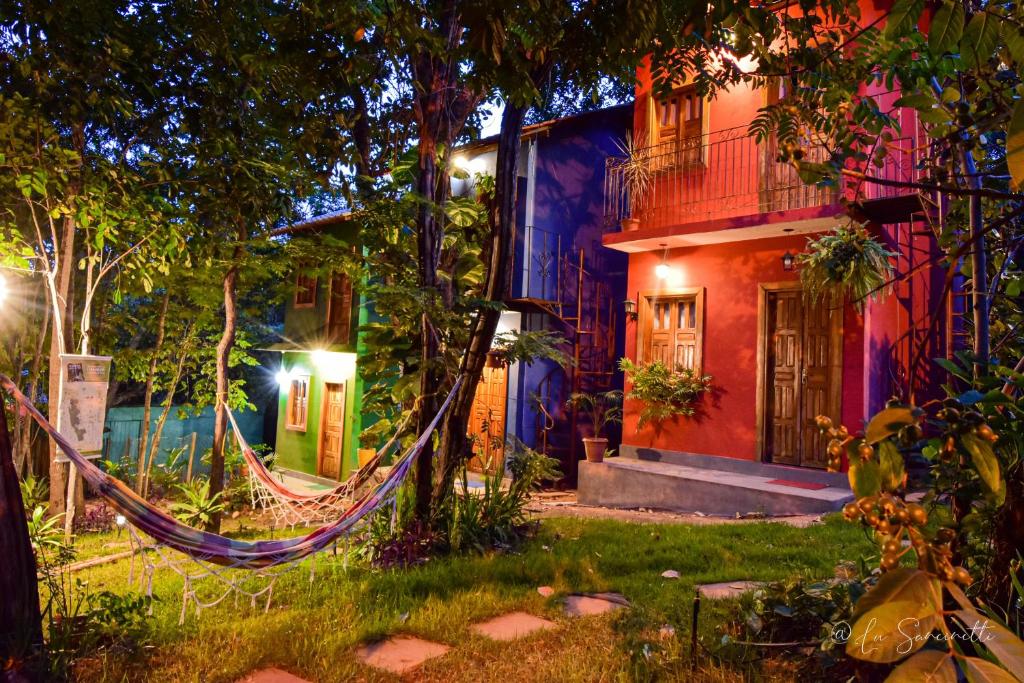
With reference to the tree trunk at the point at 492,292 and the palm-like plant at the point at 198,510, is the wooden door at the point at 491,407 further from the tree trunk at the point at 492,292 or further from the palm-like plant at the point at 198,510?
the tree trunk at the point at 492,292

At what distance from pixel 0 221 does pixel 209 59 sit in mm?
2425

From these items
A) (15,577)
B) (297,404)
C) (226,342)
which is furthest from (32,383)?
(297,404)

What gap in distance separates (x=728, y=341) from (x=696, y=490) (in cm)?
218

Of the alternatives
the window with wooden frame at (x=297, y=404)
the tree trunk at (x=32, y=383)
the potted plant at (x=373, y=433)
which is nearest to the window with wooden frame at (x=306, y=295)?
the window with wooden frame at (x=297, y=404)

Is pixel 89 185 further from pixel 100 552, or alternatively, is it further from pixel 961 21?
pixel 961 21

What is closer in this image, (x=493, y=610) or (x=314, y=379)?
(x=493, y=610)

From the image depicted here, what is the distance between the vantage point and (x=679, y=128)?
930cm

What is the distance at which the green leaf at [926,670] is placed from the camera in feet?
2.35

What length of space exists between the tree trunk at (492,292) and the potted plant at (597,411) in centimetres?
442

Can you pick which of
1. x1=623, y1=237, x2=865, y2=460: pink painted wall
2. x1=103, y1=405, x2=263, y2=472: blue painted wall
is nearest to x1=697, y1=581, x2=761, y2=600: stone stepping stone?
x1=623, y1=237, x2=865, y2=460: pink painted wall

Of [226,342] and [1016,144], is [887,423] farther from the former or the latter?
[226,342]

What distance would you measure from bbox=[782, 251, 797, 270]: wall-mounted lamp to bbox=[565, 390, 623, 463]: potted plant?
311cm

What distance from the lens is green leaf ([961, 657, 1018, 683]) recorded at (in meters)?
0.73

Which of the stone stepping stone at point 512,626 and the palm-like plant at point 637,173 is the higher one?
the palm-like plant at point 637,173
